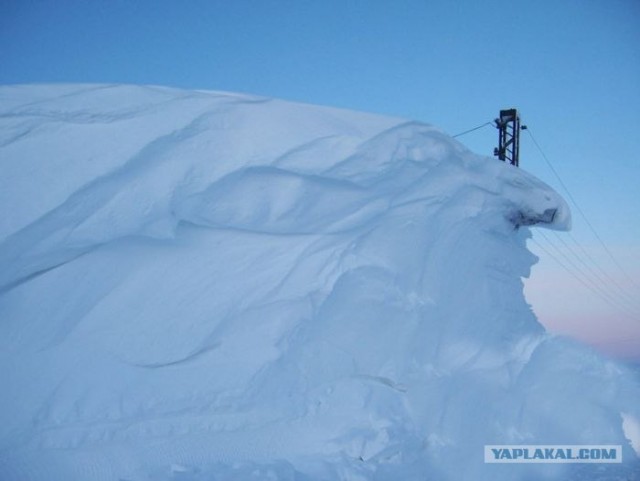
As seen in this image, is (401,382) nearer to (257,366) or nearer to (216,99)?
(257,366)

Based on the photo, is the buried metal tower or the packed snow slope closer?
the packed snow slope

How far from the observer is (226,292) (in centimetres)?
332

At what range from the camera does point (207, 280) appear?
3307mm

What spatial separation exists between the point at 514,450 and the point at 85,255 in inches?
205

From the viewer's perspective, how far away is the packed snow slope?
2.77 m

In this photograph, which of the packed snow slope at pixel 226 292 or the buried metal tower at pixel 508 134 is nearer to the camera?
the packed snow slope at pixel 226 292

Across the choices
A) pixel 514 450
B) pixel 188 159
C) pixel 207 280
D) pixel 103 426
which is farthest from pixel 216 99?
pixel 514 450

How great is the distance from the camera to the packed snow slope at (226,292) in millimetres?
2773

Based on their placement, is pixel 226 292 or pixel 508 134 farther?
pixel 508 134

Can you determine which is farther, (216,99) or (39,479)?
(216,99)

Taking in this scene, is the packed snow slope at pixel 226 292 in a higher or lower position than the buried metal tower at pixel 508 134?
lower

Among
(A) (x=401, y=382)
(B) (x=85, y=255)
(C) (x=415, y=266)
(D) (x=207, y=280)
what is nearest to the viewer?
(B) (x=85, y=255)

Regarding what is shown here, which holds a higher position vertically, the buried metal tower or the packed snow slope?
the buried metal tower

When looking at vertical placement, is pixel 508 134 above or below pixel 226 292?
above
